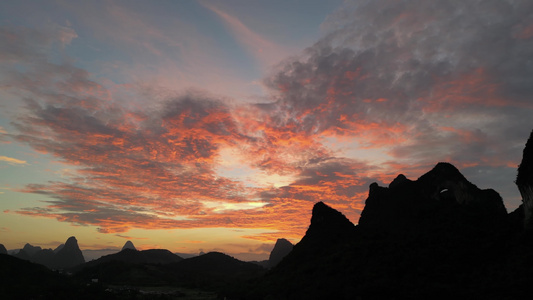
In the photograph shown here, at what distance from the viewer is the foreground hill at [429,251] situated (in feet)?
122

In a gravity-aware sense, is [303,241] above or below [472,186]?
below

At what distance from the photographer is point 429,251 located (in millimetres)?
49281

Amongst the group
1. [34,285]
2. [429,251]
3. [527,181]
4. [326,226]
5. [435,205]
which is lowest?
[34,285]

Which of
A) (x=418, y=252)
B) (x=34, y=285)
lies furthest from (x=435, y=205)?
(x=34, y=285)

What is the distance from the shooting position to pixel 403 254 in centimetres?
5022

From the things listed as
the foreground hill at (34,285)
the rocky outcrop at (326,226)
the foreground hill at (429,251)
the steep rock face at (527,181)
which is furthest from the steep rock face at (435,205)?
the foreground hill at (34,285)

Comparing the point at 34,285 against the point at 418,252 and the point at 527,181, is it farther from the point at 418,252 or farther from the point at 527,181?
the point at 527,181

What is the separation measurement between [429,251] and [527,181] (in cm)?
1834

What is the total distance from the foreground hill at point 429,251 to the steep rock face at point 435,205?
0.18 metres

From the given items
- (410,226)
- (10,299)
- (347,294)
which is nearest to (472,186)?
(410,226)

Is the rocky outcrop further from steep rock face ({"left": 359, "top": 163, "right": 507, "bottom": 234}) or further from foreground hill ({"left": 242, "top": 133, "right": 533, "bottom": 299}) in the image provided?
steep rock face ({"left": 359, "top": 163, "right": 507, "bottom": 234})

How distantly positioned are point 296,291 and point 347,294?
12.6 m

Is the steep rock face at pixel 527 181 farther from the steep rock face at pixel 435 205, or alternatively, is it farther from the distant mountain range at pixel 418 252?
the steep rock face at pixel 435 205

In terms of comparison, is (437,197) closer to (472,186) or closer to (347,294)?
(472,186)
